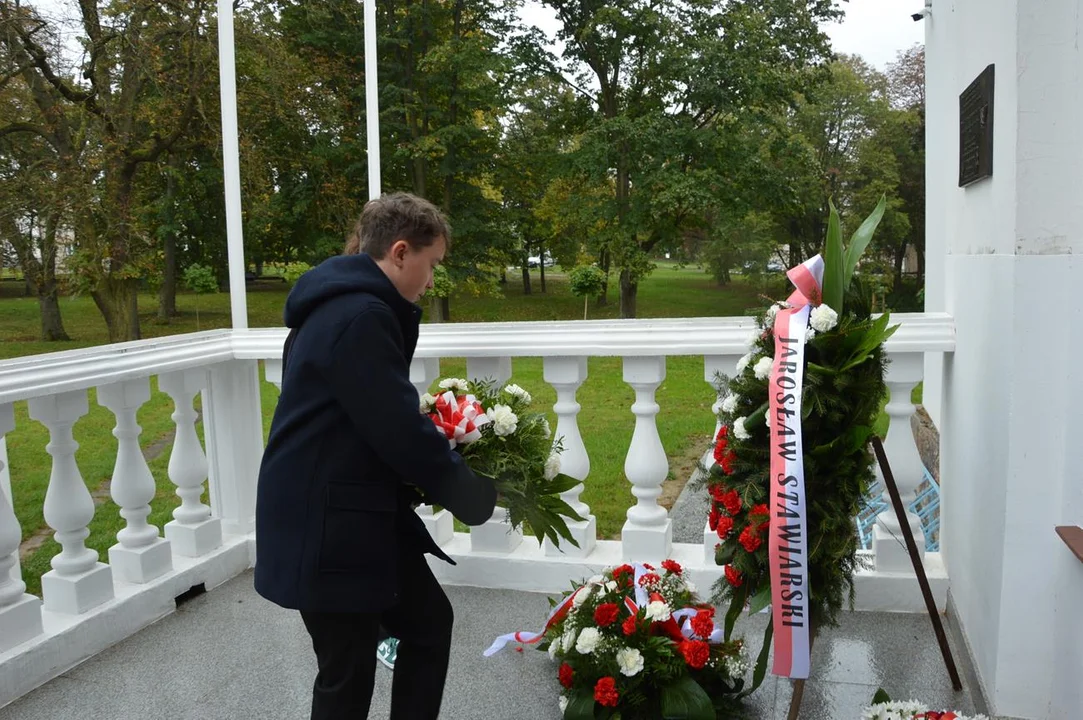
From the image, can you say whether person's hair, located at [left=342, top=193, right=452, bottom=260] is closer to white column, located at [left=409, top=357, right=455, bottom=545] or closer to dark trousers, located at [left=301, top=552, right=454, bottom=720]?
dark trousers, located at [left=301, top=552, right=454, bottom=720]

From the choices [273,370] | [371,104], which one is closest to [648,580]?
[273,370]

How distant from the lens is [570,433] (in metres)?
3.77

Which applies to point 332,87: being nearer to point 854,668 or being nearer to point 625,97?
point 625,97

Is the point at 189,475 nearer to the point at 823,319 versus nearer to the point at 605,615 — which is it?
the point at 605,615

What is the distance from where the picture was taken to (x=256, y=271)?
74.5ft

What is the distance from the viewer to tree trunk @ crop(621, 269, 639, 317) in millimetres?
21969

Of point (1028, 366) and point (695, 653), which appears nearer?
point (1028, 366)

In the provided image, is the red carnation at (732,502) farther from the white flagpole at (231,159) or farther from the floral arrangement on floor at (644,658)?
the white flagpole at (231,159)

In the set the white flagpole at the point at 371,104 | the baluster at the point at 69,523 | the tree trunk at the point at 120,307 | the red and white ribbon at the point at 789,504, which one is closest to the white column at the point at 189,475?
the baluster at the point at 69,523

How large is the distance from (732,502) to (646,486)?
1.11 metres

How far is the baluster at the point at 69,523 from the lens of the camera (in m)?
3.28

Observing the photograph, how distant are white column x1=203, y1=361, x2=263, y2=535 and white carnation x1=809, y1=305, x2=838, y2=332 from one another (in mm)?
2701

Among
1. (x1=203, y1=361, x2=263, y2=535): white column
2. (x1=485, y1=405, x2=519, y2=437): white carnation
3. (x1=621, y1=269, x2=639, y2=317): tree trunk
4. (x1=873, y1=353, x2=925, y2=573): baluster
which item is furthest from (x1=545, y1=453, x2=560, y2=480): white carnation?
(x1=621, y1=269, x2=639, y2=317): tree trunk

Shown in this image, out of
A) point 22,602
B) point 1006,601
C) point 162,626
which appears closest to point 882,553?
point 1006,601
